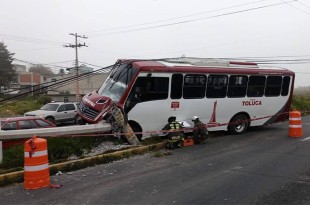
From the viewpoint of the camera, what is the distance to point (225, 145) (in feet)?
40.0

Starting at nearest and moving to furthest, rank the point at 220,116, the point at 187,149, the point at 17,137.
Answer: the point at 17,137
the point at 187,149
the point at 220,116

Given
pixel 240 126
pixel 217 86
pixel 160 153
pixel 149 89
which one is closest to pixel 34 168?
pixel 160 153

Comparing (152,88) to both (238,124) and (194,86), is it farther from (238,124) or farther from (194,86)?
(238,124)

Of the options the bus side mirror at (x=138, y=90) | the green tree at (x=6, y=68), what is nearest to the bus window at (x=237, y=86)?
the bus side mirror at (x=138, y=90)

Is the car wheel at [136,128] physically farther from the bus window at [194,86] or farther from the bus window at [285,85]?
the bus window at [285,85]

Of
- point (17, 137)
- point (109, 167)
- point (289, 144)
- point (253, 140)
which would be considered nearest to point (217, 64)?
point (253, 140)

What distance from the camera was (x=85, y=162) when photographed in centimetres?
918

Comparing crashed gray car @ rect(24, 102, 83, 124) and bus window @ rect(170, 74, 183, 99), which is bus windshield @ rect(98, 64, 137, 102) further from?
crashed gray car @ rect(24, 102, 83, 124)

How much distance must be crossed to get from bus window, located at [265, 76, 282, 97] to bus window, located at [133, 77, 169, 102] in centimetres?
543

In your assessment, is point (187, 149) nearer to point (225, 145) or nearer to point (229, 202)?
point (225, 145)

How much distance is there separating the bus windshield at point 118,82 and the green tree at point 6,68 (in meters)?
66.0

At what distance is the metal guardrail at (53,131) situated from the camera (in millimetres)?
9665

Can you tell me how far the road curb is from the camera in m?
7.86

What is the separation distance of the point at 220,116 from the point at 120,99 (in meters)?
4.53
